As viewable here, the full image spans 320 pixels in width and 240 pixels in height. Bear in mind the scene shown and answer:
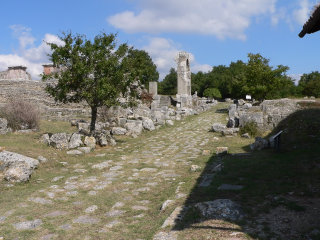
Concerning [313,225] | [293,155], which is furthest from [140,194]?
[293,155]

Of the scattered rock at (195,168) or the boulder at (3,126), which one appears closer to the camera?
the scattered rock at (195,168)

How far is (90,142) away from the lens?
10.9 meters

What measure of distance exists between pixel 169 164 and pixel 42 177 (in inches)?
131

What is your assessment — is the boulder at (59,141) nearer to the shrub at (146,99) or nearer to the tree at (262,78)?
the shrub at (146,99)

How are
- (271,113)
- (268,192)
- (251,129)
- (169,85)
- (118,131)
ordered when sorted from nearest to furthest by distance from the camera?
(268,192) → (251,129) → (271,113) → (118,131) → (169,85)

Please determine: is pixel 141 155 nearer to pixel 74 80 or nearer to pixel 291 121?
pixel 74 80

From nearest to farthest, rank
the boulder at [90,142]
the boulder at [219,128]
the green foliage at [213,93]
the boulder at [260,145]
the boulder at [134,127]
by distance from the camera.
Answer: the boulder at [260,145]
the boulder at [90,142]
the boulder at [219,128]
the boulder at [134,127]
the green foliage at [213,93]

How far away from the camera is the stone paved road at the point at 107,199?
454 centimetres

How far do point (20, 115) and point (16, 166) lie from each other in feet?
23.7

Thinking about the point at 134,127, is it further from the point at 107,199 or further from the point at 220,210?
the point at 220,210

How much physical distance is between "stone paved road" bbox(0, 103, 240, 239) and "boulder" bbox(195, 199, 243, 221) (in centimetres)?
58

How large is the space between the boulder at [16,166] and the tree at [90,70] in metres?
3.49

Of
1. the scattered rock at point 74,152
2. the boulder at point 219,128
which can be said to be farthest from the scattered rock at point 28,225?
Answer: the boulder at point 219,128

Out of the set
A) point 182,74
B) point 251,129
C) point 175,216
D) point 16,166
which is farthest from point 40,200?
point 182,74
